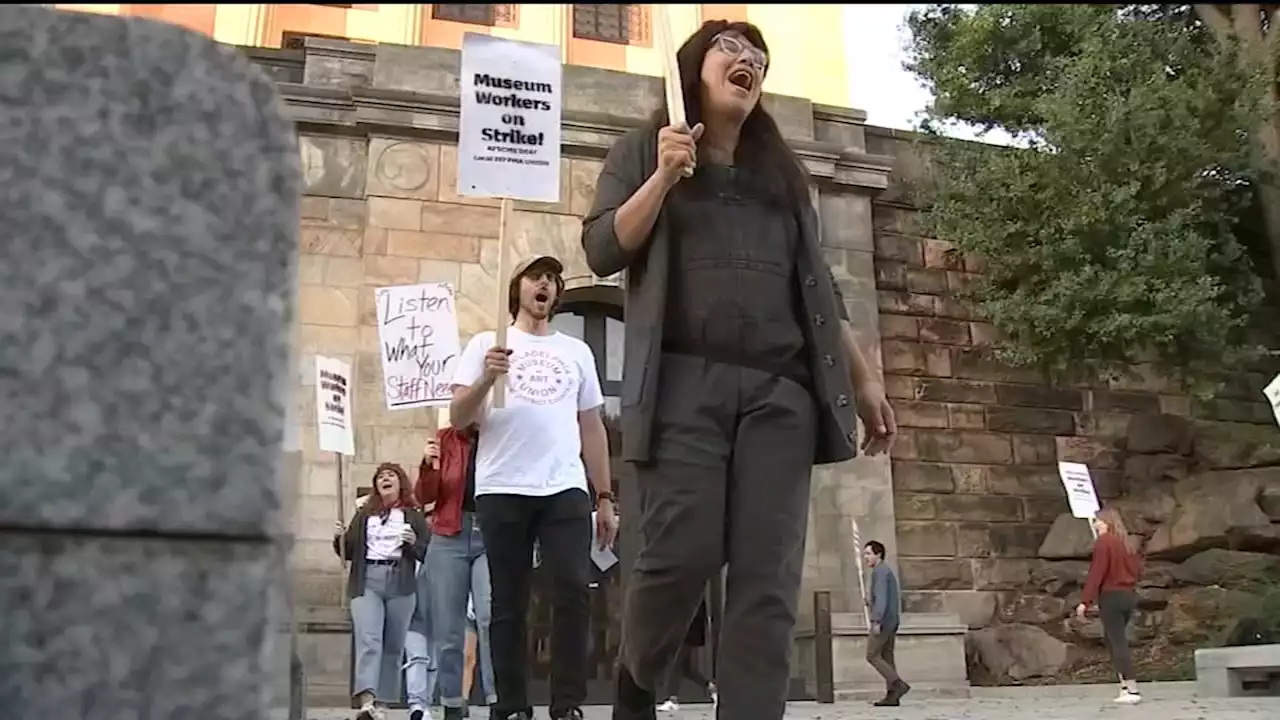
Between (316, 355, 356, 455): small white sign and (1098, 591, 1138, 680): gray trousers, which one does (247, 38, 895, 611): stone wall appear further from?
(1098, 591, 1138, 680): gray trousers

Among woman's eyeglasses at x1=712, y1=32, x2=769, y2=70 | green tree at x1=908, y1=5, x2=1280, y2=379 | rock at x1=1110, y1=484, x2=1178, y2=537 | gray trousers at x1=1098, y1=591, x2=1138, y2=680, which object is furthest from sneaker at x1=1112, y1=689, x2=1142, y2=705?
woman's eyeglasses at x1=712, y1=32, x2=769, y2=70

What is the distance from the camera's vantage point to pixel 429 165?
43.8 ft

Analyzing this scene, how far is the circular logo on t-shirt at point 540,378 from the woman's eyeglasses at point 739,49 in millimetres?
2363

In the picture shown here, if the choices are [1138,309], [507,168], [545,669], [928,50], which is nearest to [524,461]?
[507,168]

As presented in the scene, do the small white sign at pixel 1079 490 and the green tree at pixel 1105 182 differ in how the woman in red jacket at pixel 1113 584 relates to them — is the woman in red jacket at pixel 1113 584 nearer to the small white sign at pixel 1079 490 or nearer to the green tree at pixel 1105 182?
the small white sign at pixel 1079 490

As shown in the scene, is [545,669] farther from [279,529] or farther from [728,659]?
[279,529]

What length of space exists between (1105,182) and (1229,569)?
15.5ft

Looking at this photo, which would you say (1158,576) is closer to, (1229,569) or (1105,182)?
(1229,569)

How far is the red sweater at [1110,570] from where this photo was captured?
35.7 feet

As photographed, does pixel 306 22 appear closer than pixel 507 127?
No

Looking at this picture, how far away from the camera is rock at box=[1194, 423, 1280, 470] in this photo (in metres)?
15.5

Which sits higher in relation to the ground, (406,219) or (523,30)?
(523,30)

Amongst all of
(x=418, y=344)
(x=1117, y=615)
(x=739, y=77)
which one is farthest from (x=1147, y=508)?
(x=739, y=77)

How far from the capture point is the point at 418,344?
9172mm
